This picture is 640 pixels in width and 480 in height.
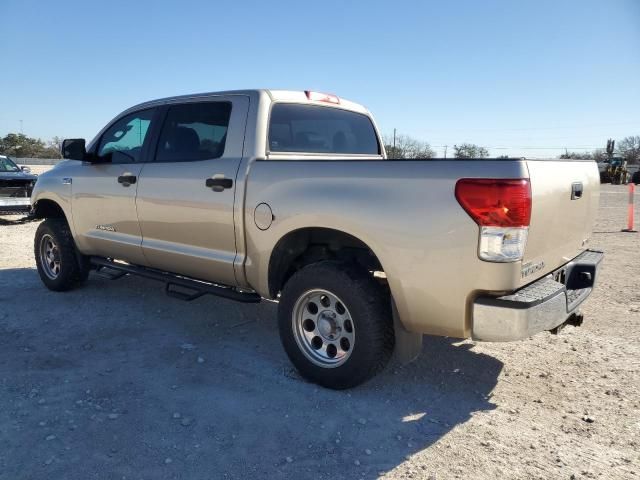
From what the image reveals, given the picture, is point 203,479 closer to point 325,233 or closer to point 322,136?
point 325,233

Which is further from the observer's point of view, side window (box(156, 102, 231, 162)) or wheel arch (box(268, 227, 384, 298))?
side window (box(156, 102, 231, 162))

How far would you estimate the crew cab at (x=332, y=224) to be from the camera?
8.56 ft

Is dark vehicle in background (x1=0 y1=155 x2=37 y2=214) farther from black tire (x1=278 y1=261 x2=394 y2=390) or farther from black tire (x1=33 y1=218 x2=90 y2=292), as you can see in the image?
black tire (x1=278 y1=261 x2=394 y2=390)

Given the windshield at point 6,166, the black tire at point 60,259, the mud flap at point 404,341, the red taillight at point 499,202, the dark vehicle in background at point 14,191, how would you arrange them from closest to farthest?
1. the red taillight at point 499,202
2. the mud flap at point 404,341
3. the black tire at point 60,259
4. the dark vehicle in background at point 14,191
5. the windshield at point 6,166

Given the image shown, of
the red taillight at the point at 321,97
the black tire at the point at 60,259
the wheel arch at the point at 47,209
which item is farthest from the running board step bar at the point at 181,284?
the red taillight at the point at 321,97

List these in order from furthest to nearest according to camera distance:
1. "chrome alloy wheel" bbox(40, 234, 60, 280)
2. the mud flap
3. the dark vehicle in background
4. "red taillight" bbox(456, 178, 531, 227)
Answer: the dark vehicle in background, "chrome alloy wheel" bbox(40, 234, 60, 280), the mud flap, "red taillight" bbox(456, 178, 531, 227)

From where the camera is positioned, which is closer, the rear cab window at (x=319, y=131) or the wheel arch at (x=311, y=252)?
the wheel arch at (x=311, y=252)

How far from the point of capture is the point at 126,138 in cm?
485

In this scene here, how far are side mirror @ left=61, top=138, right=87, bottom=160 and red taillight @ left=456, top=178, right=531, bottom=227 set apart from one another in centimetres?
388

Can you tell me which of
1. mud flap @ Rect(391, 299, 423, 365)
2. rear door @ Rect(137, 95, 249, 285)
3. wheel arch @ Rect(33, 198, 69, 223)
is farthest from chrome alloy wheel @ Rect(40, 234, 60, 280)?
mud flap @ Rect(391, 299, 423, 365)

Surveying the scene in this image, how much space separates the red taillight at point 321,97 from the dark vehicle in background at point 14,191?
939 cm

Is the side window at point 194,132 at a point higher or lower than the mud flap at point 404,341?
higher

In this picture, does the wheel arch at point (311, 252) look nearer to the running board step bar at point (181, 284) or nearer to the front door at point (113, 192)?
the running board step bar at point (181, 284)

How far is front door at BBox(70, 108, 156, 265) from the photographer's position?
4566 millimetres
